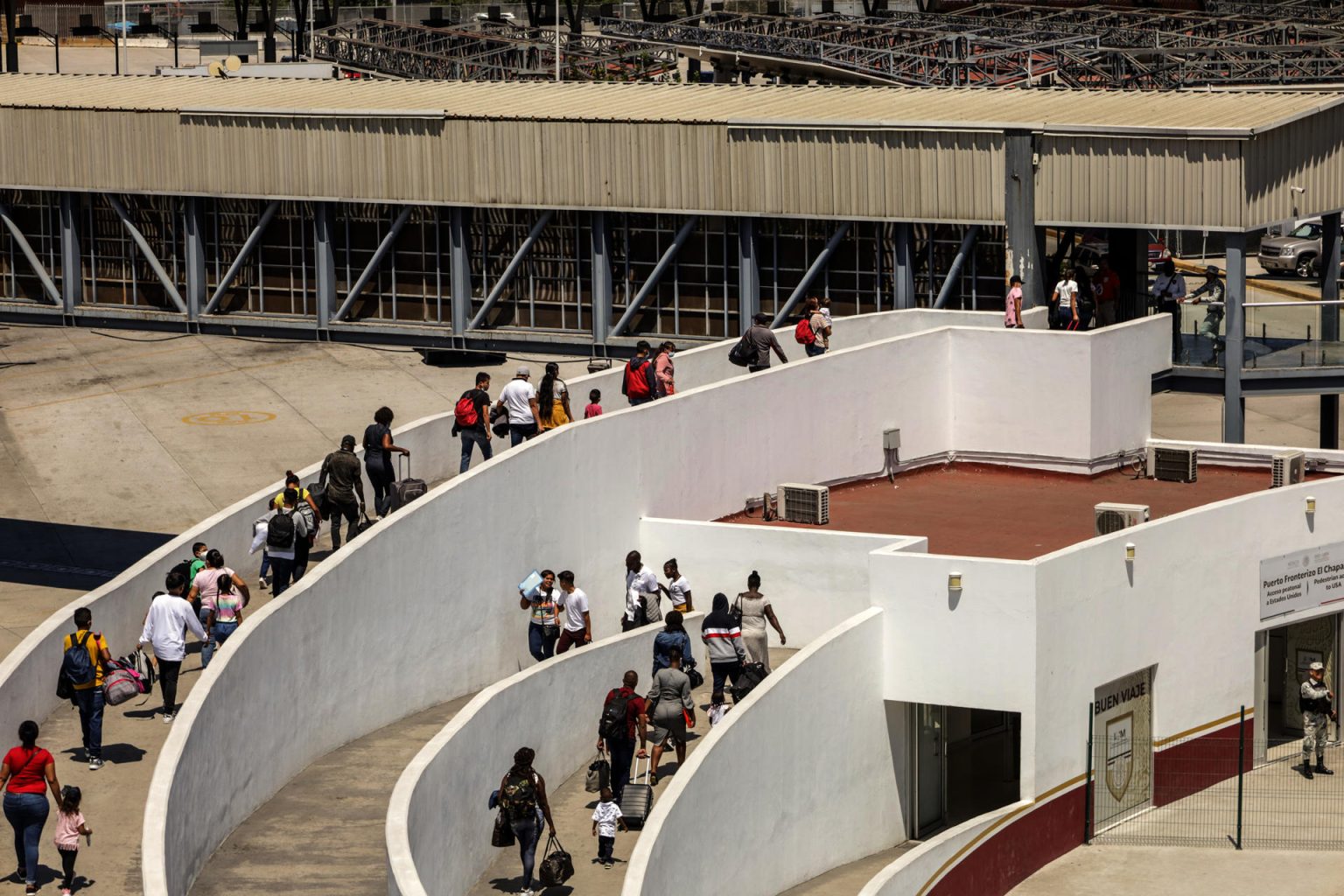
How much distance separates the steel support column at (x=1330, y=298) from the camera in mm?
34062

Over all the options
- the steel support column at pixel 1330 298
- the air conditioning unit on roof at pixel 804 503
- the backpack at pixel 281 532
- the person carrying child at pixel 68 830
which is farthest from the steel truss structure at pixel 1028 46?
the person carrying child at pixel 68 830

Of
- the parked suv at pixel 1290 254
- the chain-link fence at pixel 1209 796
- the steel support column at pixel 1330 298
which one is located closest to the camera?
the chain-link fence at pixel 1209 796

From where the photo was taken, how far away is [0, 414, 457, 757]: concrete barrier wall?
22.4 m

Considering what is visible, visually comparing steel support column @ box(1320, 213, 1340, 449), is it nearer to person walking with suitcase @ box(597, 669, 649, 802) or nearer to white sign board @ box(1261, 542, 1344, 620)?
white sign board @ box(1261, 542, 1344, 620)

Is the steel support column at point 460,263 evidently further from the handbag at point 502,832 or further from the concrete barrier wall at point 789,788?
the handbag at point 502,832

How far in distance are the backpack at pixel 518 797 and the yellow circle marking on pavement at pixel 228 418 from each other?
2152 centimetres

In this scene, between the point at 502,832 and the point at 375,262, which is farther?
the point at 375,262

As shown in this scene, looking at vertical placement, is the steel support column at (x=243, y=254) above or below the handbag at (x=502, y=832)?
above

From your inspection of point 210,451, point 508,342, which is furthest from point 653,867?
point 210,451

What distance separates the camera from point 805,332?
32.7 metres

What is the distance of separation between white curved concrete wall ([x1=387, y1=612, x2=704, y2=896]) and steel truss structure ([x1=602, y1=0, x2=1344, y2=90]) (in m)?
35.2

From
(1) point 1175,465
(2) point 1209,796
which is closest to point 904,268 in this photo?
(1) point 1175,465

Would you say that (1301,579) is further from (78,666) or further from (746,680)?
(78,666)

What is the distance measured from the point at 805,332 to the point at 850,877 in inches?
368
